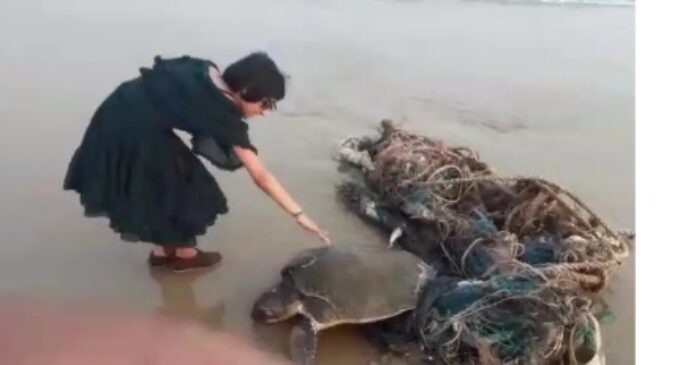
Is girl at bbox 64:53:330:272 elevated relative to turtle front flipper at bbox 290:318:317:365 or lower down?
elevated

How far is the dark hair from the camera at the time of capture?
97 centimetres

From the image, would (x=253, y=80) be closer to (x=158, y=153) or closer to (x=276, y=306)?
(x=158, y=153)

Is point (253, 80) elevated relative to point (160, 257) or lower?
elevated

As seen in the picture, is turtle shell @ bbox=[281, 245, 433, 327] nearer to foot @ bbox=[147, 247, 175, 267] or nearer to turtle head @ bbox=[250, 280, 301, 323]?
turtle head @ bbox=[250, 280, 301, 323]

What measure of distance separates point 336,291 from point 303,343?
7 centimetres

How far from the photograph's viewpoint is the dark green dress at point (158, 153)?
97 centimetres

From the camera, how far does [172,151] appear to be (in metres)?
0.97

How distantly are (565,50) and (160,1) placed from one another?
1.57 feet

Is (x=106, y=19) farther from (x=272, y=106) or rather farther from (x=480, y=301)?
(x=480, y=301)

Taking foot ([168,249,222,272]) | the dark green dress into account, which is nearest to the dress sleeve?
the dark green dress

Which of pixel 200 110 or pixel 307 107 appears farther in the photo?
pixel 307 107

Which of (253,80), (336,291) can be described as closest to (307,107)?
(253,80)

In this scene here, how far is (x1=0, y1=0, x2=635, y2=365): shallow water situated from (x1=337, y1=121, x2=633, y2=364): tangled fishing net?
3 cm
